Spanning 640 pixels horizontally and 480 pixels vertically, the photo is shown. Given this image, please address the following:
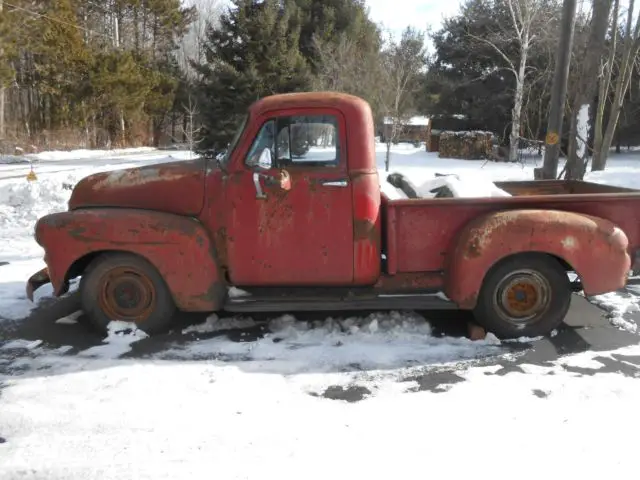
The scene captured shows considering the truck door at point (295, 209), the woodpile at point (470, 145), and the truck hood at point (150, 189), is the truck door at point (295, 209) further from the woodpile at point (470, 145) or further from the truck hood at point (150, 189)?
the woodpile at point (470, 145)

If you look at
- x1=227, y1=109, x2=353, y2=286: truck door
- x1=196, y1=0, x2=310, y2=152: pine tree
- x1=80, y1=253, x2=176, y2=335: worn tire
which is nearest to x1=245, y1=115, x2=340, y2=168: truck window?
x1=227, y1=109, x2=353, y2=286: truck door

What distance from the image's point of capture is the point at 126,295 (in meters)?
4.58

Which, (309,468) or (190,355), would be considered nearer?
(309,468)

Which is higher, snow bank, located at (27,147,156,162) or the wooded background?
A: the wooded background

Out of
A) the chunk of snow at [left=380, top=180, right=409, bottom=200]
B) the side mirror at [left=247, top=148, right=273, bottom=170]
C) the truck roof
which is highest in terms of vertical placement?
the truck roof

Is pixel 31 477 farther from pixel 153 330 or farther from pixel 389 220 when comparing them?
pixel 389 220

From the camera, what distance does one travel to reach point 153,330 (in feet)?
14.9

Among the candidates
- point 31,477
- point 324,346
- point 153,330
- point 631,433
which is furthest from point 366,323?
point 31,477

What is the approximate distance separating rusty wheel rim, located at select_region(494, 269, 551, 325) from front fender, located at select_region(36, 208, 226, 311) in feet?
7.93

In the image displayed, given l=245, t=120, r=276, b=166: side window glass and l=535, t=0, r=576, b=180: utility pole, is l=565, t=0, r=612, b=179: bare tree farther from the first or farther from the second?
l=245, t=120, r=276, b=166: side window glass

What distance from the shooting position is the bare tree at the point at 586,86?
28.5 ft

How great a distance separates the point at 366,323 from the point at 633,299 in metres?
2.95

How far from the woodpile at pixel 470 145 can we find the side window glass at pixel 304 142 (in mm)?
22628

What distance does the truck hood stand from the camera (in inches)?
177
